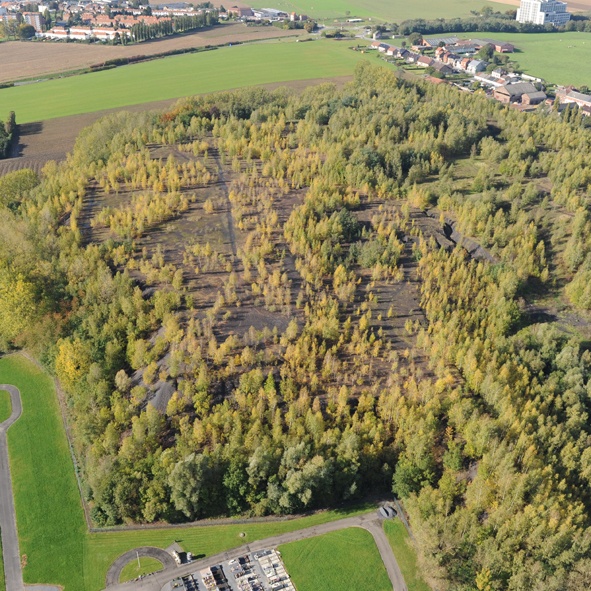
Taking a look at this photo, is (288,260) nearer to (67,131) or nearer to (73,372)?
(73,372)

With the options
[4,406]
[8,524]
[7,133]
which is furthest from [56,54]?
[8,524]

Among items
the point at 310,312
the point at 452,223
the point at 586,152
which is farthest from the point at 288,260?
the point at 586,152

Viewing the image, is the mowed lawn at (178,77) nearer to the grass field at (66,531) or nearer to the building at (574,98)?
the building at (574,98)

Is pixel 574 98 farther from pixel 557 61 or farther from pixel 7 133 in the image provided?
pixel 7 133

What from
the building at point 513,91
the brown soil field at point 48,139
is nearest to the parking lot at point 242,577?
the brown soil field at point 48,139

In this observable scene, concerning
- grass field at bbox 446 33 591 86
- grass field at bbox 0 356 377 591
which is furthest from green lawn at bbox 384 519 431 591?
grass field at bbox 446 33 591 86

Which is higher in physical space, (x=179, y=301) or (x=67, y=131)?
(x=67, y=131)
